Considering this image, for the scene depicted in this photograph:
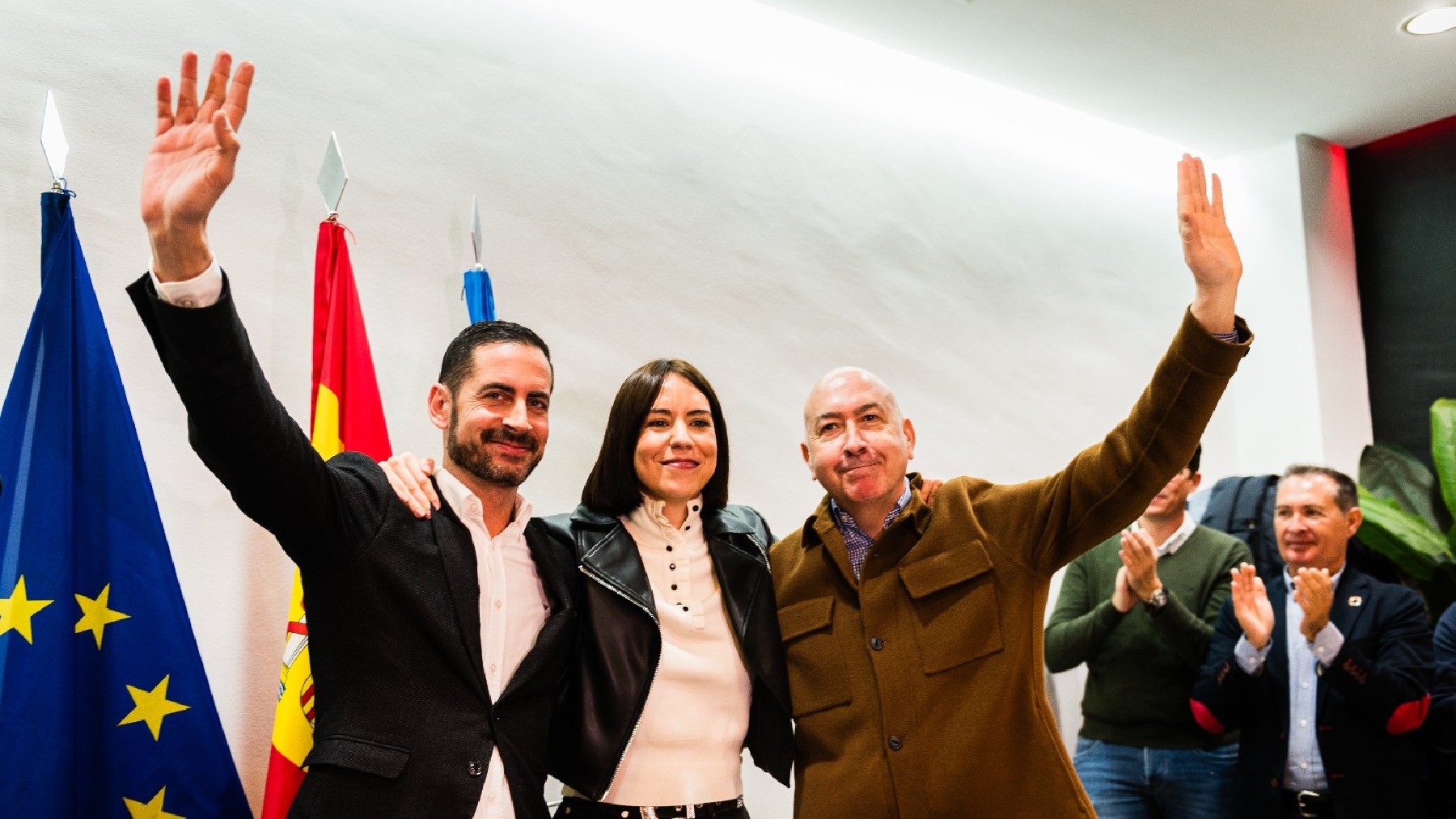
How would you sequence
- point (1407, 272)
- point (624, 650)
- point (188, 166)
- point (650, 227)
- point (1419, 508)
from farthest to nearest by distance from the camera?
1. point (1407, 272)
2. point (1419, 508)
3. point (650, 227)
4. point (624, 650)
5. point (188, 166)

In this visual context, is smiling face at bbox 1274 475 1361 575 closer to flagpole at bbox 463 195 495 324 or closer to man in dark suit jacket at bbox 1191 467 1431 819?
man in dark suit jacket at bbox 1191 467 1431 819

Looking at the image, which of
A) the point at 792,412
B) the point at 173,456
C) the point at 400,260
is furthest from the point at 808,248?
the point at 173,456

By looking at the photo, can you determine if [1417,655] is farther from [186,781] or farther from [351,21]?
[351,21]

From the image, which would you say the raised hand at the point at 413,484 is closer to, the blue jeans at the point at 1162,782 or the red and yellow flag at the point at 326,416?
the red and yellow flag at the point at 326,416

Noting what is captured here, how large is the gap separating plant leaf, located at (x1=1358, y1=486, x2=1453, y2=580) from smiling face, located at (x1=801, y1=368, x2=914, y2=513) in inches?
119

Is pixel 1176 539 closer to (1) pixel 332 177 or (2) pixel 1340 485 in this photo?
(2) pixel 1340 485

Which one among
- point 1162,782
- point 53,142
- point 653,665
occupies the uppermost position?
point 53,142

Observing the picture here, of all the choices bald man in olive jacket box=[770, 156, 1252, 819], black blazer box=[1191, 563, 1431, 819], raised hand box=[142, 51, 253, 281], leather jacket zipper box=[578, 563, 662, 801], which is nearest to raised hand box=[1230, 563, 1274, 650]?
black blazer box=[1191, 563, 1431, 819]

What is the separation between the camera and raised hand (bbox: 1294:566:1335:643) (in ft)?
10.9

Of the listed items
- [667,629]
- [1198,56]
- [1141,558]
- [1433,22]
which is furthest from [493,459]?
[1433,22]

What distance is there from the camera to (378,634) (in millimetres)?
2100

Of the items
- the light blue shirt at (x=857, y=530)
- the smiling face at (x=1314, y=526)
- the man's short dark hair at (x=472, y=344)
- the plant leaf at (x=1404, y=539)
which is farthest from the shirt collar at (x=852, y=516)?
the plant leaf at (x=1404, y=539)

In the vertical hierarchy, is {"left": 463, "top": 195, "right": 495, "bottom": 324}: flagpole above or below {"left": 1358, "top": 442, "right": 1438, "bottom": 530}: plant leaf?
above

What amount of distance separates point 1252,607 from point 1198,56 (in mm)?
2456
